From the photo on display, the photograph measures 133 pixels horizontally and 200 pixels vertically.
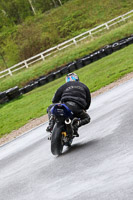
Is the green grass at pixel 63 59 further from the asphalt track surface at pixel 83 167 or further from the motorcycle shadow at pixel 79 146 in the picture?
the motorcycle shadow at pixel 79 146

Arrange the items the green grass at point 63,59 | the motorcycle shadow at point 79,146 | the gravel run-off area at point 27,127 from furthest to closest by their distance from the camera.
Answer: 1. the green grass at point 63,59
2. the gravel run-off area at point 27,127
3. the motorcycle shadow at point 79,146

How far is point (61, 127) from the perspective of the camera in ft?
25.8

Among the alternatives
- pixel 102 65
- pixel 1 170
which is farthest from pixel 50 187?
pixel 102 65

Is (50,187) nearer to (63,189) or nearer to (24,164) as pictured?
(63,189)

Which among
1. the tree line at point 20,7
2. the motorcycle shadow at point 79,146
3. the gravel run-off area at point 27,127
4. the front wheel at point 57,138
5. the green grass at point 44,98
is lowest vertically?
the tree line at point 20,7

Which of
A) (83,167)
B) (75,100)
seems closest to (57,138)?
(75,100)

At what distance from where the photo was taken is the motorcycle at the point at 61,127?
7.78m

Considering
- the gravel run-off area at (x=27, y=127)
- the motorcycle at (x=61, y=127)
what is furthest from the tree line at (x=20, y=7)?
the motorcycle at (x=61, y=127)

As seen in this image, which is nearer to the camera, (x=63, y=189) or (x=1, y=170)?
(x=63, y=189)

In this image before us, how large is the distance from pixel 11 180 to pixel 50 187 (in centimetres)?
166

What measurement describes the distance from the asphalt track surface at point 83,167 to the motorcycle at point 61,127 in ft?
0.96

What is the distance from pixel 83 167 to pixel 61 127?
1652 millimetres

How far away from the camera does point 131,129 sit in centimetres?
770

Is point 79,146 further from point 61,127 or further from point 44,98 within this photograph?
point 44,98
